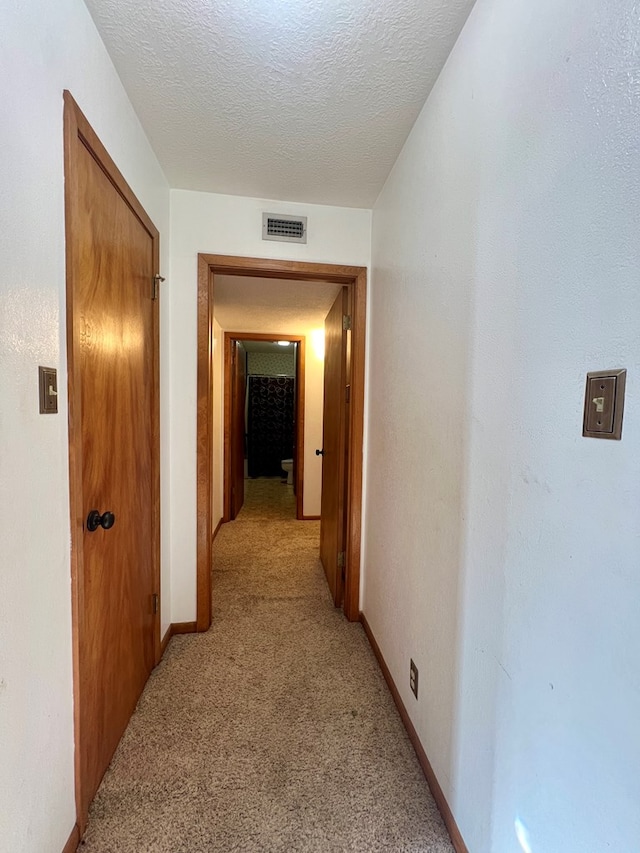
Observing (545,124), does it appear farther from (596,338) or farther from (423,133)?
(423,133)

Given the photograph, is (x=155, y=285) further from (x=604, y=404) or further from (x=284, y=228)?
(x=604, y=404)

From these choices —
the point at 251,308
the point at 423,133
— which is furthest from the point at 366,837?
the point at 251,308

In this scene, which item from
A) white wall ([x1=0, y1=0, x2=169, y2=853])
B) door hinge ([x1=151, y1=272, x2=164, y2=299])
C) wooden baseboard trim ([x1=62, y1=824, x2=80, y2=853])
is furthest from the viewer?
door hinge ([x1=151, y1=272, x2=164, y2=299])

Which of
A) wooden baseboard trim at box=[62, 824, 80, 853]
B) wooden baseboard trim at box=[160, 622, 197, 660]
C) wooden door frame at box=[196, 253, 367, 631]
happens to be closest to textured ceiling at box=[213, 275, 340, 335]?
wooden door frame at box=[196, 253, 367, 631]

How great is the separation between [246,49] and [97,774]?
2303mm

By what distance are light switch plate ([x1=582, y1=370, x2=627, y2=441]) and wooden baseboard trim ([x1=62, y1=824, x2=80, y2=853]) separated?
1609mm

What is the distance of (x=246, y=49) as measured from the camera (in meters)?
1.13

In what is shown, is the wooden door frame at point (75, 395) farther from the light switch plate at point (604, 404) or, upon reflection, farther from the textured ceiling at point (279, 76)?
the light switch plate at point (604, 404)

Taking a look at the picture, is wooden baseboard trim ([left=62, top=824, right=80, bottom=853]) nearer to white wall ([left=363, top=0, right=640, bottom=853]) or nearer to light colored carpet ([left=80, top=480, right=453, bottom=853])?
light colored carpet ([left=80, top=480, right=453, bottom=853])

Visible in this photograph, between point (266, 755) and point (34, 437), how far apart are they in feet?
4.33

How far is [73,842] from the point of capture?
1007 mm

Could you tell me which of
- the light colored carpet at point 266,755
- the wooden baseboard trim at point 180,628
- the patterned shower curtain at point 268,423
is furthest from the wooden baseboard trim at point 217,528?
the patterned shower curtain at point 268,423

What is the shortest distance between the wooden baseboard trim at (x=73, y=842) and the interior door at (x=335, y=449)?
147cm

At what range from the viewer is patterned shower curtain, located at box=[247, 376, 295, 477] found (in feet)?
20.7
